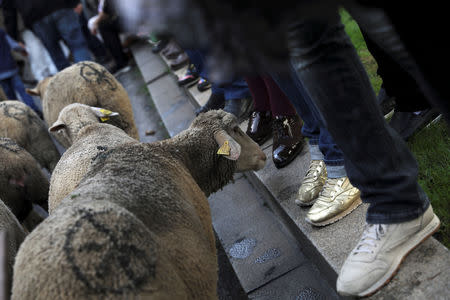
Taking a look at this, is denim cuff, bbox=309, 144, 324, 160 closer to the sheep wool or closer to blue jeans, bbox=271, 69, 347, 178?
blue jeans, bbox=271, 69, 347, 178

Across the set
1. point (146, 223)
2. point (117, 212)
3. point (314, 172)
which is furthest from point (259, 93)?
point (117, 212)

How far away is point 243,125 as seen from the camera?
3125 millimetres

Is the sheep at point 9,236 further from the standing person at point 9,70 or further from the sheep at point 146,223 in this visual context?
the standing person at point 9,70

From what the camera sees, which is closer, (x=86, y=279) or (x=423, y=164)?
(x=86, y=279)

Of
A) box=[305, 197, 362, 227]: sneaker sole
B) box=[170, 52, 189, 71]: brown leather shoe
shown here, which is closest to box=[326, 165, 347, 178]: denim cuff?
box=[305, 197, 362, 227]: sneaker sole

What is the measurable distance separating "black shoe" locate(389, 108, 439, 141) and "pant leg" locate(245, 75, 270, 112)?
35.4 inches

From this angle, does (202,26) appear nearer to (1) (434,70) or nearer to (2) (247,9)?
(2) (247,9)

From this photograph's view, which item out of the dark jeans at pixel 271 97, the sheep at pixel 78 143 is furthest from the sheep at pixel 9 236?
the dark jeans at pixel 271 97

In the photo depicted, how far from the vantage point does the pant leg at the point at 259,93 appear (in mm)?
2659

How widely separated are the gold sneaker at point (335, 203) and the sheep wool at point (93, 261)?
825mm

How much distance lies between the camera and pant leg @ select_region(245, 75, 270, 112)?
2659 mm

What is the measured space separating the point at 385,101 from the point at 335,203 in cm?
94

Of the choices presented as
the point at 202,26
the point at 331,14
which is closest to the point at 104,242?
the point at 202,26

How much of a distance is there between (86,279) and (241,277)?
1.25 m
